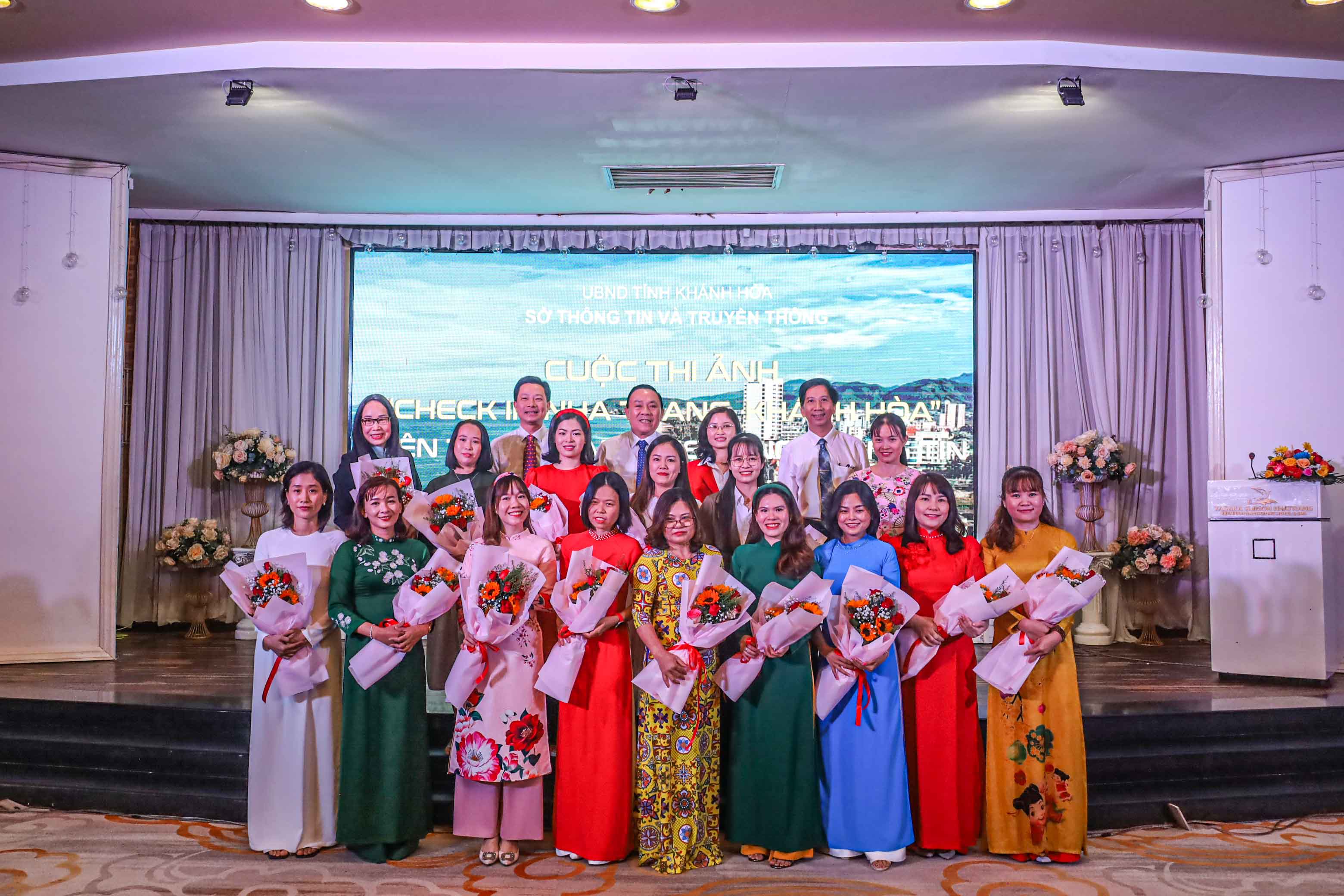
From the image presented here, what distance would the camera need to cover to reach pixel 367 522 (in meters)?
3.81

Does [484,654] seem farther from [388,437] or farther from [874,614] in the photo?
[388,437]

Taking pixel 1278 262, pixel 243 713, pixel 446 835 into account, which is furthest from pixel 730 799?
pixel 1278 262

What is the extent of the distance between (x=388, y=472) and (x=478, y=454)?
720 millimetres

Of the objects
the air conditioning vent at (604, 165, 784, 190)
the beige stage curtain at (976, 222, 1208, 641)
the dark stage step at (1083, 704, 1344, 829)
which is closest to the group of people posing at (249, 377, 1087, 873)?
the dark stage step at (1083, 704, 1344, 829)

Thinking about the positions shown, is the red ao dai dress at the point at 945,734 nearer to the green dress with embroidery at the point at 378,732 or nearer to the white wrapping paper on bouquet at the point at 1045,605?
the white wrapping paper on bouquet at the point at 1045,605

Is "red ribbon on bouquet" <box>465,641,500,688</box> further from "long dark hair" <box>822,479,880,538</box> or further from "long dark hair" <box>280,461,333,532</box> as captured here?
"long dark hair" <box>822,479,880,538</box>

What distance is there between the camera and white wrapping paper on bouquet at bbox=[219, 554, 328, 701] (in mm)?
3613

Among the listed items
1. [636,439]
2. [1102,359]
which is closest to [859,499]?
[636,439]

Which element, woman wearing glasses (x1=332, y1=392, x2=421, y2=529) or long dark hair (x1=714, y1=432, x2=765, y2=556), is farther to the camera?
woman wearing glasses (x1=332, y1=392, x2=421, y2=529)

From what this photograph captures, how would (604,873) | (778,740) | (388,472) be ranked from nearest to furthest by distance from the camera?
(604,873)
(778,740)
(388,472)

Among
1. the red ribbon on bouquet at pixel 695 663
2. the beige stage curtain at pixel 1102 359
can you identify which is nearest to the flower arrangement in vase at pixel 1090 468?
the beige stage curtain at pixel 1102 359

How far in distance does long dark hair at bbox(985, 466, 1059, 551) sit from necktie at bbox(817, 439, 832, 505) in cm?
167

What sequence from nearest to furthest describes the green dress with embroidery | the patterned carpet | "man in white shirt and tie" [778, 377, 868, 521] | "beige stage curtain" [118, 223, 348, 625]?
the patterned carpet → the green dress with embroidery → "man in white shirt and tie" [778, 377, 868, 521] → "beige stage curtain" [118, 223, 348, 625]

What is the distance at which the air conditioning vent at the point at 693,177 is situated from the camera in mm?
6461
